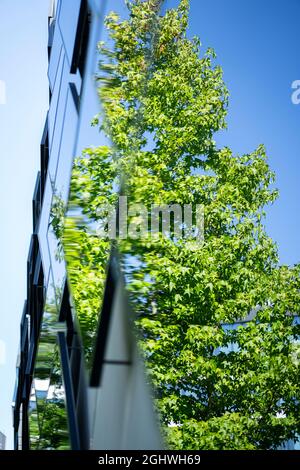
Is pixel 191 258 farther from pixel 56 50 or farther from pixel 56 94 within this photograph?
pixel 56 50

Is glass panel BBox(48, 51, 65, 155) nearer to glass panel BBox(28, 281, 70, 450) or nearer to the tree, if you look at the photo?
glass panel BBox(28, 281, 70, 450)

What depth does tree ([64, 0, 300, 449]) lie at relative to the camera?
12.7ft

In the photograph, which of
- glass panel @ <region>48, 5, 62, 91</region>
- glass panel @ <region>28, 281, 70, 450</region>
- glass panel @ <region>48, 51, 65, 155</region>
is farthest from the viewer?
glass panel @ <region>48, 5, 62, 91</region>

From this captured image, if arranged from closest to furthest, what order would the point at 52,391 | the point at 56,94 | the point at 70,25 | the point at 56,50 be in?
the point at 70,25 → the point at 52,391 → the point at 56,94 → the point at 56,50

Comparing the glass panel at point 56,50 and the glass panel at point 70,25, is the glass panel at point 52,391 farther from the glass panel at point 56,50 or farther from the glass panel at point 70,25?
the glass panel at point 56,50

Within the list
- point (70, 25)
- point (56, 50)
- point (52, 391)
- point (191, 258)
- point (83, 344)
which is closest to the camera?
point (83, 344)

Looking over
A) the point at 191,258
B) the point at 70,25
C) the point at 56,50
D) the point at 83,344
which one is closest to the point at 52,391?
the point at 83,344

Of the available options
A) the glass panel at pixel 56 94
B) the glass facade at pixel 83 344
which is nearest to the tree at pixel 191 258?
the glass facade at pixel 83 344

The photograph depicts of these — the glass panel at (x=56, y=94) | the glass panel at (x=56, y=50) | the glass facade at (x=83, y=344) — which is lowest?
the glass facade at (x=83, y=344)

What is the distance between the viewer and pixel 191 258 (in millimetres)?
4730

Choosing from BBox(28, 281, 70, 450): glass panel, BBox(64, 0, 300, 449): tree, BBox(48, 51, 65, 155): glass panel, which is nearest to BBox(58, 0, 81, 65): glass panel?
BBox(48, 51, 65, 155): glass panel

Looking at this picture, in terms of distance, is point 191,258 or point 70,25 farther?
point 70,25

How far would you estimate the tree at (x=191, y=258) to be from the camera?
3.87 m
